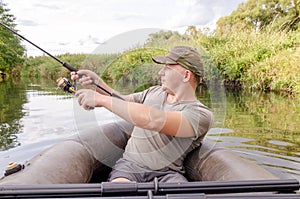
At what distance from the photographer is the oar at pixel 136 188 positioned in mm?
1532

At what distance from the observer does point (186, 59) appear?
2.18 m

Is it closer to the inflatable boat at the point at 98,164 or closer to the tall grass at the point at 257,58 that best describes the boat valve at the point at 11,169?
the inflatable boat at the point at 98,164

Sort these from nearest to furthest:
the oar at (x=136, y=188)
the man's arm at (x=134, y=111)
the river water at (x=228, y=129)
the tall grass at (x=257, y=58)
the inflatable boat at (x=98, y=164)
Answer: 1. the oar at (x=136, y=188)
2. the man's arm at (x=134, y=111)
3. the inflatable boat at (x=98, y=164)
4. the river water at (x=228, y=129)
5. the tall grass at (x=257, y=58)

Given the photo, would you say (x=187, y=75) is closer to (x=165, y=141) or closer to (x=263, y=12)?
(x=165, y=141)

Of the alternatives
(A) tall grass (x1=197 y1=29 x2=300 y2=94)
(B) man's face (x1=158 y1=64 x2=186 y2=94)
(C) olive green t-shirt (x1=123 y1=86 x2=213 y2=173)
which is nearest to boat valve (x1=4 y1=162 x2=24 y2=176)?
(C) olive green t-shirt (x1=123 y1=86 x2=213 y2=173)

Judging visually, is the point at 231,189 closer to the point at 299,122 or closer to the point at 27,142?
the point at 27,142

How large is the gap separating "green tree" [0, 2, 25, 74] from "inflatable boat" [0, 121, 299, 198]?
26.8 meters

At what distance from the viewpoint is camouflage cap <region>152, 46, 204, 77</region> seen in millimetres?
2166

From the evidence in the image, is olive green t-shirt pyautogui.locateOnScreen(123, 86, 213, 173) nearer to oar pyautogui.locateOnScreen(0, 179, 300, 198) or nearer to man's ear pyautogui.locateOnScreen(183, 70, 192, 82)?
man's ear pyautogui.locateOnScreen(183, 70, 192, 82)

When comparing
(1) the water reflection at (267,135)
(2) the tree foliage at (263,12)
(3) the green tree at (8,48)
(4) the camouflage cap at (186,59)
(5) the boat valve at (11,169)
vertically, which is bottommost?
(1) the water reflection at (267,135)

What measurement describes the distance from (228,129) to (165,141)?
3258 mm

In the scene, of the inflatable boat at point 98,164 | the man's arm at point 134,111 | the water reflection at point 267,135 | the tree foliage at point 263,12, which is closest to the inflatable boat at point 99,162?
the inflatable boat at point 98,164

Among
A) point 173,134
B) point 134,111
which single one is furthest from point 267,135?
point 134,111

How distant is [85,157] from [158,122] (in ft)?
2.88
